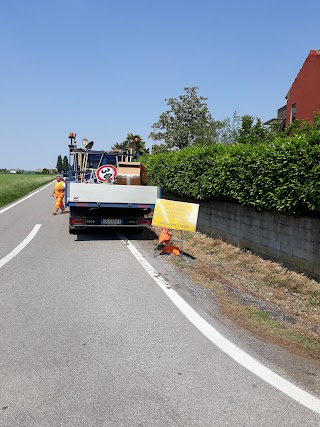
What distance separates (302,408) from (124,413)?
54.1 inches

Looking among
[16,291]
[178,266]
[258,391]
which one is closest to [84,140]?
[178,266]

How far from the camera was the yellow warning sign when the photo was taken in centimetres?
846

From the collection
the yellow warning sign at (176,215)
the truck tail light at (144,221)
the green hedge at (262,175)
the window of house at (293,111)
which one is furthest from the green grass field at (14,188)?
the window of house at (293,111)

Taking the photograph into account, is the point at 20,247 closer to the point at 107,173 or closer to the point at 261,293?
the point at 107,173

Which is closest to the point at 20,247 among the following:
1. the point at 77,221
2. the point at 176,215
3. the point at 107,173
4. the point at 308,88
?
the point at 77,221

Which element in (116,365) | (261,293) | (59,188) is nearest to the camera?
(116,365)

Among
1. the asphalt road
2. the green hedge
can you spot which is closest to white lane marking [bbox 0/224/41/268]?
the asphalt road

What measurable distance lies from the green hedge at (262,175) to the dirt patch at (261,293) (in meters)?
1.22

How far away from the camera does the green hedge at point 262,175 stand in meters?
6.47

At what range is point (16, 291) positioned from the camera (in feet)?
19.2

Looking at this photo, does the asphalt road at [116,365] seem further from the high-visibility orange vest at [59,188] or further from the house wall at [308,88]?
the house wall at [308,88]

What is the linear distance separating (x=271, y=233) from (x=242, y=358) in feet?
15.1

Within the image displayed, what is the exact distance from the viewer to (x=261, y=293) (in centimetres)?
637

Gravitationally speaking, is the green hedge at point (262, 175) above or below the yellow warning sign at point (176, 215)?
above
